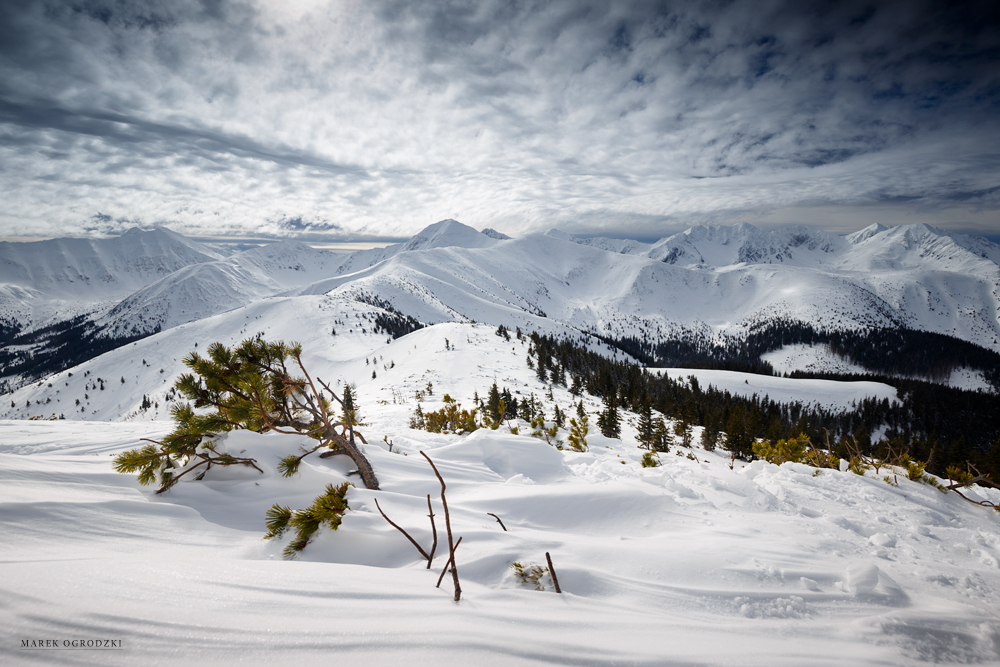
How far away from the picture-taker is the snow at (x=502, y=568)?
1570 mm

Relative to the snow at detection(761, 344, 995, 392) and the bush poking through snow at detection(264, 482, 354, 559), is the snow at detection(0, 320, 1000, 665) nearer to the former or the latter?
the bush poking through snow at detection(264, 482, 354, 559)

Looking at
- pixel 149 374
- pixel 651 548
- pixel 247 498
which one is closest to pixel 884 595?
pixel 651 548

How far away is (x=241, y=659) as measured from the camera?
1396 mm

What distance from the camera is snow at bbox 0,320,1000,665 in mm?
1570

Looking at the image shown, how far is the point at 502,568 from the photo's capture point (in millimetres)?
2619

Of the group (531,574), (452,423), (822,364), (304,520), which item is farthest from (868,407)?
(304,520)

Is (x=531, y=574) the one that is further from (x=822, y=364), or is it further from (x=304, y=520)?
(x=822, y=364)

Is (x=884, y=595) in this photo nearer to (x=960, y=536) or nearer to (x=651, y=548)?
(x=651, y=548)

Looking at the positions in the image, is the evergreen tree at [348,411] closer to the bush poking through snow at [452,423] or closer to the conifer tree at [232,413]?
the conifer tree at [232,413]

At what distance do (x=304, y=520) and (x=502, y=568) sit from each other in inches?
59.5

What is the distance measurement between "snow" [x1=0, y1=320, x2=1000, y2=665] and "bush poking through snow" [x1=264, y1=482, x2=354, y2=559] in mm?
119

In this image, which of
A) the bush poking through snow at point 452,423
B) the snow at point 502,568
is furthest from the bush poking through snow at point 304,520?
the bush poking through snow at point 452,423

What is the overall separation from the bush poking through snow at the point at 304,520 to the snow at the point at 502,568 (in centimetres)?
12

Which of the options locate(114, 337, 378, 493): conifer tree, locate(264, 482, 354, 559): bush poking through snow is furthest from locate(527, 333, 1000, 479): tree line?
locate(264, 482, 354, 559): bush poking through snow
